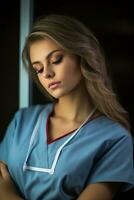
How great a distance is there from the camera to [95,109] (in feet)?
3.20

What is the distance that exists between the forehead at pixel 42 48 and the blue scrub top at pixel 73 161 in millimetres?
214

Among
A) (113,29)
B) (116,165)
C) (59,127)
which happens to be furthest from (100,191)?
(113,29)

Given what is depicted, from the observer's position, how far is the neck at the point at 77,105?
37.9 inches

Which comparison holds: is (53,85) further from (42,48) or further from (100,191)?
(100,191)

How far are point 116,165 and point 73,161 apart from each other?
0.11 metres

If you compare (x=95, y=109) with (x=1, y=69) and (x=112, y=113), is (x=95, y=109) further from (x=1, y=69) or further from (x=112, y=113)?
(x=1, y=69)

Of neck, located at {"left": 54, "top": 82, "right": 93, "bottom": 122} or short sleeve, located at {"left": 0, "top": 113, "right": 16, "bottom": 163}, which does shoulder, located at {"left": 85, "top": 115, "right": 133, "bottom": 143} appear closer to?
neck, located at {"left": 54, "top": 82, "right": 93, "bottom": 122}

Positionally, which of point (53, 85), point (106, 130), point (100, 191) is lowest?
point (100, 191)

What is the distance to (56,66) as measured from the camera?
0.90m

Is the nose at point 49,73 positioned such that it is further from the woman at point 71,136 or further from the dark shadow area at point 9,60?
the dark shadow area at point 9,60

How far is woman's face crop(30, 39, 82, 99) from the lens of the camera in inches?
35.1

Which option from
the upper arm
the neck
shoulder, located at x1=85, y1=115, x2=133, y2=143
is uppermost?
the neck

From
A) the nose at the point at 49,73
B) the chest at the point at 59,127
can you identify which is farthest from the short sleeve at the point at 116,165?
the nose at the point at 49,73

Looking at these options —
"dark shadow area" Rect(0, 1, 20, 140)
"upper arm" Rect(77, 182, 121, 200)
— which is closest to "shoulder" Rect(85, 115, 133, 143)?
"upper arm" Rect(77, 182, 121, 200)
